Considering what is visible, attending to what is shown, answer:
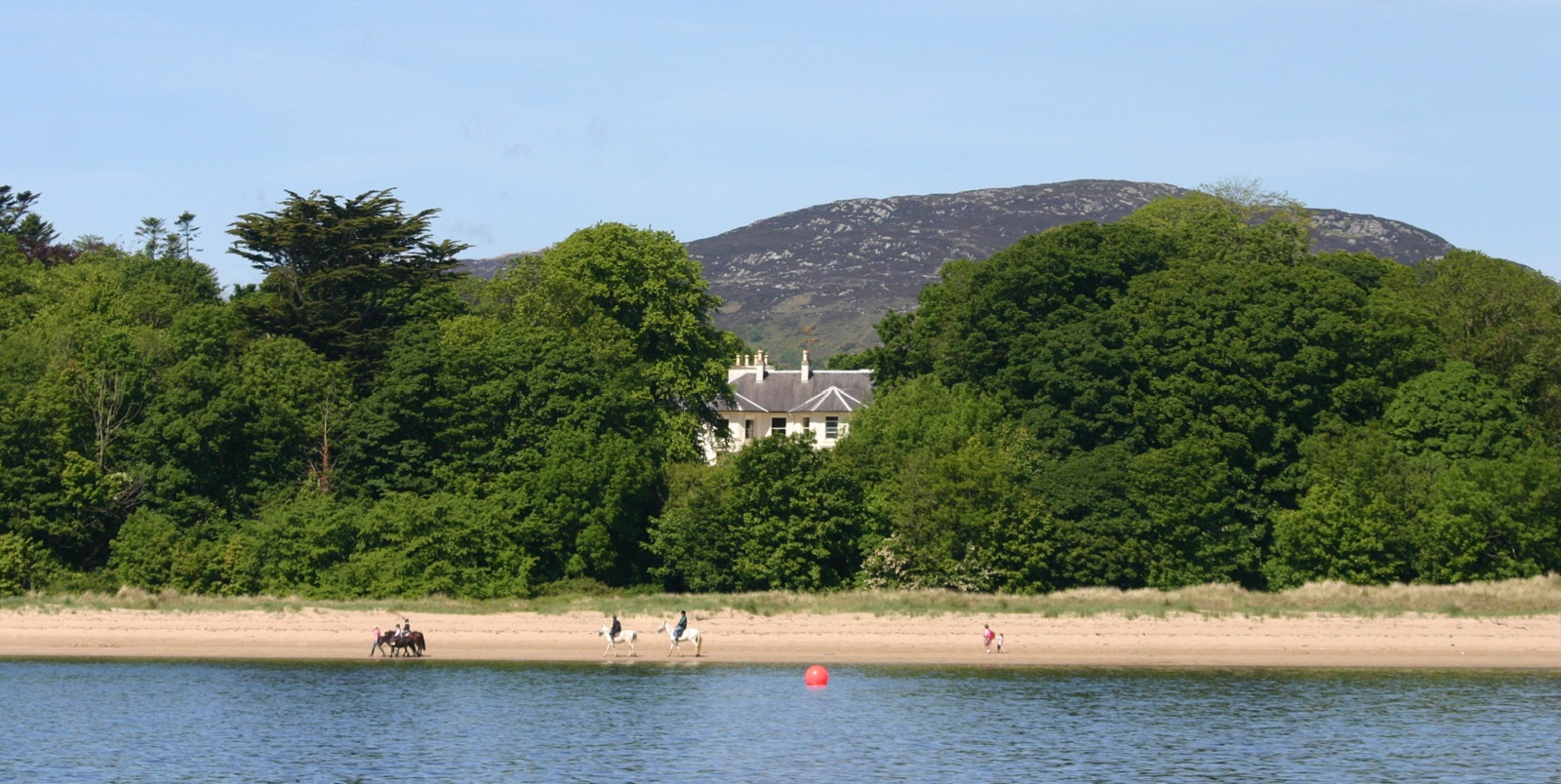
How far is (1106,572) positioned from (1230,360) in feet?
33.3

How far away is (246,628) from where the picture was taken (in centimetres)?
5425

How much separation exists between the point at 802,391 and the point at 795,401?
1.05 m

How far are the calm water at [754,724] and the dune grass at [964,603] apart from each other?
6.17 metres

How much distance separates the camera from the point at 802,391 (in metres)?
103

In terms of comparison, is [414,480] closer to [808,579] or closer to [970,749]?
[808,579]

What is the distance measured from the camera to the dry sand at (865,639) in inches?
1980

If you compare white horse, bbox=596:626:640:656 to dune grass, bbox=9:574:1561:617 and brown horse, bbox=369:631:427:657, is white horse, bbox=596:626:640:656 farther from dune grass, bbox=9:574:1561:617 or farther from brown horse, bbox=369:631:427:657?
brown horse, bbox=369:631:427:657

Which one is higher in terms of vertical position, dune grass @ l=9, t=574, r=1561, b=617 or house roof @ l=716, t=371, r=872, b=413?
house roof @ l=716, t=371, r=872, b=413

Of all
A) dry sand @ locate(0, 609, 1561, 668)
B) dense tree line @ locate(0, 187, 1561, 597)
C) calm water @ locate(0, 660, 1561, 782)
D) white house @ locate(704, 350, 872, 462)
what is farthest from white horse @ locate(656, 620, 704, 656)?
white house @ locate(704, 350, 872, 462)

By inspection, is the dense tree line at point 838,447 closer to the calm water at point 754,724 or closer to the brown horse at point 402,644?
the brown horse at point 402,644

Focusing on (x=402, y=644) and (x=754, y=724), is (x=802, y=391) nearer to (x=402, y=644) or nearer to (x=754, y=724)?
(x=402, y=644)

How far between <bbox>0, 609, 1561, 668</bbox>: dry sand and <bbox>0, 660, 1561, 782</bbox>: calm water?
198 cm

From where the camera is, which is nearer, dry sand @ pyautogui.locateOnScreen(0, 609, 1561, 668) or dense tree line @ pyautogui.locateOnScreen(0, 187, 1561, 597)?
dry sand @ pyautogui.locateOnScreen(0, 609, 1561, 668)

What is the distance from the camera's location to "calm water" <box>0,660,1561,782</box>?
3362 centimetres
